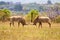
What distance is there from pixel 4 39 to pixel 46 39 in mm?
1995

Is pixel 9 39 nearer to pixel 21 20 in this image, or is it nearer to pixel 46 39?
pixel 46 39

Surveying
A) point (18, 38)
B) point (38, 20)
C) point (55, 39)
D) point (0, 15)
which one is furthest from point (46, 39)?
point (0, 15)

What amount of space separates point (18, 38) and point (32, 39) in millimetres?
675

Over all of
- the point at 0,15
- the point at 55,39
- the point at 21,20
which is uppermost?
the point at 55,39

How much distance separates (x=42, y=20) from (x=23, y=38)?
1090 cm

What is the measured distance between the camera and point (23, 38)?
456 inches

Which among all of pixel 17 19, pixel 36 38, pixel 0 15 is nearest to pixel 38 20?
pixel 17 19

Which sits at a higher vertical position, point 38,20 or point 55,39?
point 55,39

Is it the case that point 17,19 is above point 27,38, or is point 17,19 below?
below

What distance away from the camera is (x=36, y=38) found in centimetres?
1170

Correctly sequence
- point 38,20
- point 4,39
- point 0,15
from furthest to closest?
point 0,15 < point 38,20 < point 4,39

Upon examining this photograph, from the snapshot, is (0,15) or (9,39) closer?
(9,39)

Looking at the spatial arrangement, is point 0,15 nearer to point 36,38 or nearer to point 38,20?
point 38,20

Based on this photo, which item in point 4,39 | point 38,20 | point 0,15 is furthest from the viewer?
point 0,15
